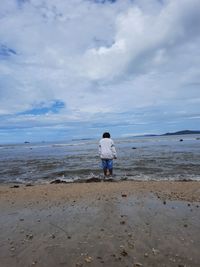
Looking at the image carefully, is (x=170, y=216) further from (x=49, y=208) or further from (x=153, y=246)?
(x=49, y=208)

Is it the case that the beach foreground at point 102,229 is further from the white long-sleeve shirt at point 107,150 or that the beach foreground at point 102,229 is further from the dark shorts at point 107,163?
the dark shorts at point 107,163

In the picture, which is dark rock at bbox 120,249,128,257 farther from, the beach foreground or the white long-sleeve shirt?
the white long-sleeve shirt

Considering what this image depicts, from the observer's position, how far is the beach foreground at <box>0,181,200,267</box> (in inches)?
176

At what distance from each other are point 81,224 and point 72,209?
139 cm

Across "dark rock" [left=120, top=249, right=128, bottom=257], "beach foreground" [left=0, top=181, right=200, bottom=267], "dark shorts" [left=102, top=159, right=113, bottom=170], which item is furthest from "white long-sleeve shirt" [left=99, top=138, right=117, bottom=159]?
"dark rock" [left=120, top=249, right=128, bottom=257]

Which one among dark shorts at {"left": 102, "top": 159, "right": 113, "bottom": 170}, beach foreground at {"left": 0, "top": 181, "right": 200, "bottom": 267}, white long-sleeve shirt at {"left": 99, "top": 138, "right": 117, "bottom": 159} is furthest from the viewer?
dark shorts at {"left": 102, "top": 159, "right": 113, "bottom": 170}

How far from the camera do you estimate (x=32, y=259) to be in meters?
4.52

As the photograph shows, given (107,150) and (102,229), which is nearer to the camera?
(102,229)

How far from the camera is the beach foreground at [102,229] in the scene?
4465 mm

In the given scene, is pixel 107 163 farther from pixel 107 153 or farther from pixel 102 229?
pixel 102 229

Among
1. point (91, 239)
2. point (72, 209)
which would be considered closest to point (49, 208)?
point (72, 209)

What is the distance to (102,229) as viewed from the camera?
223 inches

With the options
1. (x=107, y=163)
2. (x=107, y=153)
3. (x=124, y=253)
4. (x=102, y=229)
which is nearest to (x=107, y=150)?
(x=107, y=153)

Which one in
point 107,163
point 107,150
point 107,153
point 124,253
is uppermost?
point 107,150
